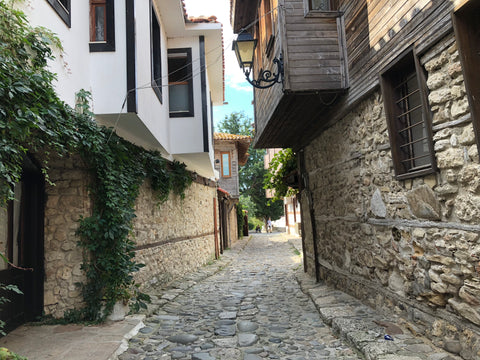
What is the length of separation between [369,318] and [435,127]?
231 centimetres

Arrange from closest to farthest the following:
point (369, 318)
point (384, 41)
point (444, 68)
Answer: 1. point (444, 68)
2. point (384, 41)
3. point (369, 318)

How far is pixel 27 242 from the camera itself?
15.4 ft

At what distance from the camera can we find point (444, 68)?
9.85 ft

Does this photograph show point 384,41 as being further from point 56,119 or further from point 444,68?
point 56,119

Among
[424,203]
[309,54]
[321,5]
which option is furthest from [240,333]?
[321,5]

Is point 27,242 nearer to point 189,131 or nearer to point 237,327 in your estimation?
point 237,327

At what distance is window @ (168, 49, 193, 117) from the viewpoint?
8.29m

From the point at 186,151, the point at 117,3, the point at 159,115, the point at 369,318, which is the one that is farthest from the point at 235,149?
the point at 369,318

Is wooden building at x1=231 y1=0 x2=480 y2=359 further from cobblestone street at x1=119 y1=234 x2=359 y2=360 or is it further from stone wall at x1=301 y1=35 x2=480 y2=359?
cobblestone street at x1=119 y1=234 x2=359 y2=360

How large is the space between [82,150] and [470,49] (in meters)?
4.09

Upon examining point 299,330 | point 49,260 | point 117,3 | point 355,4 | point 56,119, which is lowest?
point 299,330

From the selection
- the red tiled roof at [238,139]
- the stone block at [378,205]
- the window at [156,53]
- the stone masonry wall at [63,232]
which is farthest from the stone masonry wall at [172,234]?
the red tiled roof at [238,139]

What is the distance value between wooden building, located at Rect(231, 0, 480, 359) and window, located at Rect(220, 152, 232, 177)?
39.2 feet

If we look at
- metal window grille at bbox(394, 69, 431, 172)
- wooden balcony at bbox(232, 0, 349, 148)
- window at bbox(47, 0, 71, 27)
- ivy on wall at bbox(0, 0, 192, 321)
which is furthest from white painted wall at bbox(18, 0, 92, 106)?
metal window grille at bbox(394, 69, 431, 172)
